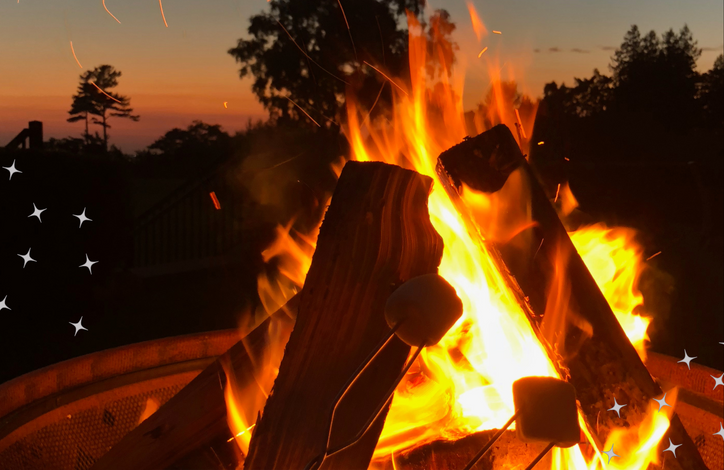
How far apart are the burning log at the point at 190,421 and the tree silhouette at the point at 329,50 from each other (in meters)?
5.41

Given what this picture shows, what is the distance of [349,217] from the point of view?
1.43 metres

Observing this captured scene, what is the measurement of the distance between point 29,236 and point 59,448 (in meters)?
3.48

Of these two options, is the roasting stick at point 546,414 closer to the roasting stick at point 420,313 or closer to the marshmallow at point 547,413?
the marshmallow at point 547,413

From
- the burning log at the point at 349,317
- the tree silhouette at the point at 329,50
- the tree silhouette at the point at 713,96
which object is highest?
the tree silhouette at the point at 329,50

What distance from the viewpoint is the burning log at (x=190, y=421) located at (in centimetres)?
153

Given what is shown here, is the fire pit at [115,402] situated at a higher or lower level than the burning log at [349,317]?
lower

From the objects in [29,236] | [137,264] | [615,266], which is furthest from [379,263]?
A: [137,264]

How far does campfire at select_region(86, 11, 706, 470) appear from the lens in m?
1.28

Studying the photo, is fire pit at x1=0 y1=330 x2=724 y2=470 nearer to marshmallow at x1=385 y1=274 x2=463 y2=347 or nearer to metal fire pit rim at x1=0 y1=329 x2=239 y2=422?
metal fire pit rim at x1=0 y1=329 x2=239 y2=422

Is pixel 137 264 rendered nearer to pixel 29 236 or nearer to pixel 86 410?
pixel 29 236

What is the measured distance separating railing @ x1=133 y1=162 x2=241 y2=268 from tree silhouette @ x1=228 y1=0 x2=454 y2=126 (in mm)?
2149

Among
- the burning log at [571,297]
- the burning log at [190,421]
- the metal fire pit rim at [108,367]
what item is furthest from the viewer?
the metal fire pit rim at [108,367]

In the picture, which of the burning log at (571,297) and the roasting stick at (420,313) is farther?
the burning log at (571,297)

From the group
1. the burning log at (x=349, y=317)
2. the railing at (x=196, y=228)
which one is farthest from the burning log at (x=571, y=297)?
the railing at (x=196, y=228)
